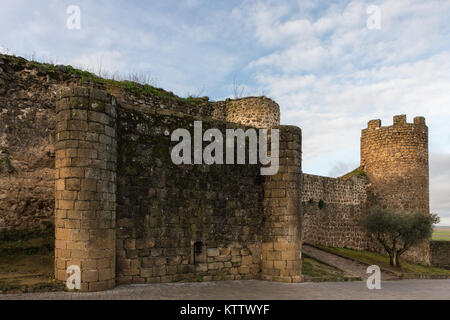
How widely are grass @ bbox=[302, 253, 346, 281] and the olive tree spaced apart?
21.9 ft

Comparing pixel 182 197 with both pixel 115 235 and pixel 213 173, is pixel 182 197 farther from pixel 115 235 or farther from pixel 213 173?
pixel 115 235

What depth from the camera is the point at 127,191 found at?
33.3 feet

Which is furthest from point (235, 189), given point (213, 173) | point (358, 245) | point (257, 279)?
point (358, 245)

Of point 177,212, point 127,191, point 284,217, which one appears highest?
point 127,191

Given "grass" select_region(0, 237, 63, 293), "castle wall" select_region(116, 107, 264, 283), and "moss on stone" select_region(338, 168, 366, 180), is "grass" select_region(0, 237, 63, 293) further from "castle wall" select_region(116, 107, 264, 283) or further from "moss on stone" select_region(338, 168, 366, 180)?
"moss on stone" select_region(338, 168, 366, 180)

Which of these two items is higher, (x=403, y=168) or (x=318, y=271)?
(x=403, y=168)

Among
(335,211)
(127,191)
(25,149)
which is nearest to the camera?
(127,191)

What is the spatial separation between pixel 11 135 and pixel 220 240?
20.5 ft

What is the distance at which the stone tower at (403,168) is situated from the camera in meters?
26.4

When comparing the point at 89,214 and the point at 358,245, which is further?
the point at 358,245

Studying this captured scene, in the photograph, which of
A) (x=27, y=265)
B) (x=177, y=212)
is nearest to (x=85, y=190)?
(x=27, y=265)

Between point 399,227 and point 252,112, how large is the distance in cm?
1031

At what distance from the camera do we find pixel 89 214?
29.6 feet

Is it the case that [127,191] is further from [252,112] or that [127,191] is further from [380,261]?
[380,261]
